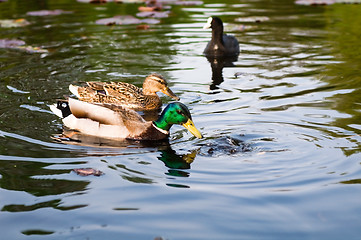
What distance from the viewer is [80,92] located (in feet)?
28.2

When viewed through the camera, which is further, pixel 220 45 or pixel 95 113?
pixel 220 45

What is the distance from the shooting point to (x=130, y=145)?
6844 millimetres

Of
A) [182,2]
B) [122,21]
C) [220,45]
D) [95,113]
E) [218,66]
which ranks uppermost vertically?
[182,2]

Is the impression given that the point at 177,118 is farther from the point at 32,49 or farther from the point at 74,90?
the point at 32,49

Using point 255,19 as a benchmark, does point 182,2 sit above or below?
above

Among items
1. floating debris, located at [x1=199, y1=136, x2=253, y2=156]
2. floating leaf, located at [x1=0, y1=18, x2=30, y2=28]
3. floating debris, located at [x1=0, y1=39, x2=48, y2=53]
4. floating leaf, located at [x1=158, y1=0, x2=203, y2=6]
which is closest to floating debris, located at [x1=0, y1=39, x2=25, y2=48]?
floating debris, located at [x1=0, y1=39, x2=48, y2=53]

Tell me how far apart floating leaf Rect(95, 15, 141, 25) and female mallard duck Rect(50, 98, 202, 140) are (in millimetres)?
6970

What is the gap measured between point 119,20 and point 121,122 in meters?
7.51

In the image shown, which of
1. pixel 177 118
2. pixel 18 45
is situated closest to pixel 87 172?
pixel 177 118

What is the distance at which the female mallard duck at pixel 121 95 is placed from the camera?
27.8 ft

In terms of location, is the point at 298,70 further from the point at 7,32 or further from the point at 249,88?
the point at 7,32

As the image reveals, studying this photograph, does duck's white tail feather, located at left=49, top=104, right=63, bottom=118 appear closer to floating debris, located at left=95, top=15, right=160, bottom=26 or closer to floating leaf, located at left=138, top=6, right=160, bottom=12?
floating debris, located at left=95, top=15, right=160, bottom=26

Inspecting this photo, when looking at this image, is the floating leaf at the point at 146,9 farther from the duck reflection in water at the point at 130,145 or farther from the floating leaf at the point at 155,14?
the duck reflection in water at the point at 130,145

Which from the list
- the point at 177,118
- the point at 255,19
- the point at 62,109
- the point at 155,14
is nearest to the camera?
the point at 177,118
